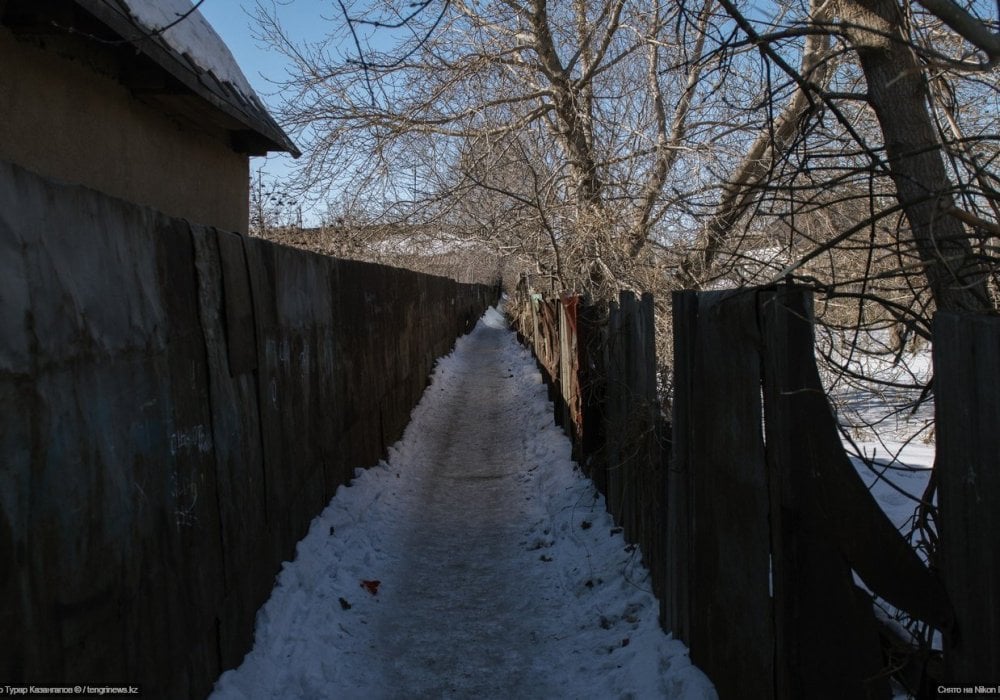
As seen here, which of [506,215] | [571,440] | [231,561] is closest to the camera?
[231,561]

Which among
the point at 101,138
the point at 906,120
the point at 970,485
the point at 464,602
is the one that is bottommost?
the point at 464,602

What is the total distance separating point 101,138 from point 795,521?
5952 mm

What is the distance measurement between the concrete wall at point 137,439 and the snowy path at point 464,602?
34cm

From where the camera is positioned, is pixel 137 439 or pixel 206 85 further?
pixel 206 85

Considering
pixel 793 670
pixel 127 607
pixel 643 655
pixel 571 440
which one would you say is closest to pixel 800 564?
pixel 793 670

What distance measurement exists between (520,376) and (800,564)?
14.3 metres

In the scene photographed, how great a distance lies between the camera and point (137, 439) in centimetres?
267

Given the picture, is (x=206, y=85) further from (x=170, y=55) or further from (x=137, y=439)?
(x=137, y=439)

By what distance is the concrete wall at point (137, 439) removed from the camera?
6.72ft

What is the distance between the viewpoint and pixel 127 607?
252 centimetres

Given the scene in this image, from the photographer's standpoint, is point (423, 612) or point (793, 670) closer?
point (793, 670)

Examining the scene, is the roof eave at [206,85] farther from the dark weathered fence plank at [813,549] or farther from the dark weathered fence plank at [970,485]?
the dark weathered fence plank at [970,485]

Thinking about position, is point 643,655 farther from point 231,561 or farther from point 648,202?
point 648,202

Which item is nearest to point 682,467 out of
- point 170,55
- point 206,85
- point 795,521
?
point 795,521
